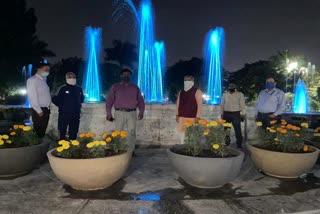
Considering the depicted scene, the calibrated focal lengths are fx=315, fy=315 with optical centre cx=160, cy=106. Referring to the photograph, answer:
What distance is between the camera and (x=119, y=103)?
6254mm

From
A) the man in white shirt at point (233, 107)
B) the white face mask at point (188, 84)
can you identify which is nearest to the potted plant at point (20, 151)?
the white face mask at point (188, 84)

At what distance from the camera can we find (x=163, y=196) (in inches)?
169

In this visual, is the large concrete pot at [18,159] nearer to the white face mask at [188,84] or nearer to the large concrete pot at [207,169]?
the large concrete pot at [207,169]

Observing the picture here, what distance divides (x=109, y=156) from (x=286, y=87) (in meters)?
38.3

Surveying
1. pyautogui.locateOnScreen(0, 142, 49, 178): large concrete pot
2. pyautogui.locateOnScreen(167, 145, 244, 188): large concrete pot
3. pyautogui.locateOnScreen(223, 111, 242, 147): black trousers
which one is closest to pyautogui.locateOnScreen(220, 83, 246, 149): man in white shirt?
pyautogui.locateOnScreen(223, 111, 242, 147): black trousers

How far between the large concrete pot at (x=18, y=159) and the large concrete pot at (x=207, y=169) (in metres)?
2.31

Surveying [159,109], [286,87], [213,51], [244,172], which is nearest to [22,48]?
[213,51]

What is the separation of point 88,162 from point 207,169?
5.26 ft

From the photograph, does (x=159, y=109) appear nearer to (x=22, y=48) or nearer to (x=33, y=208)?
(x=33, y=208)

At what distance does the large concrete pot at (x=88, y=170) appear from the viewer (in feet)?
13.5

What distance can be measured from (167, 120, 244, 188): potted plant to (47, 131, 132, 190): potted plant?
2.73 ft

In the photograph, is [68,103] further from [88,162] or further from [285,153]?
[285,153]

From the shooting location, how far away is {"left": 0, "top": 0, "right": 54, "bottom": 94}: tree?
35594mm

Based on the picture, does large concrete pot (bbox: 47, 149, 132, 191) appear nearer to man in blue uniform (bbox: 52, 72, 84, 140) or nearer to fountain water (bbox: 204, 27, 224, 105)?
man in blue uniform (bbox: 52, 72, 84, 140)
